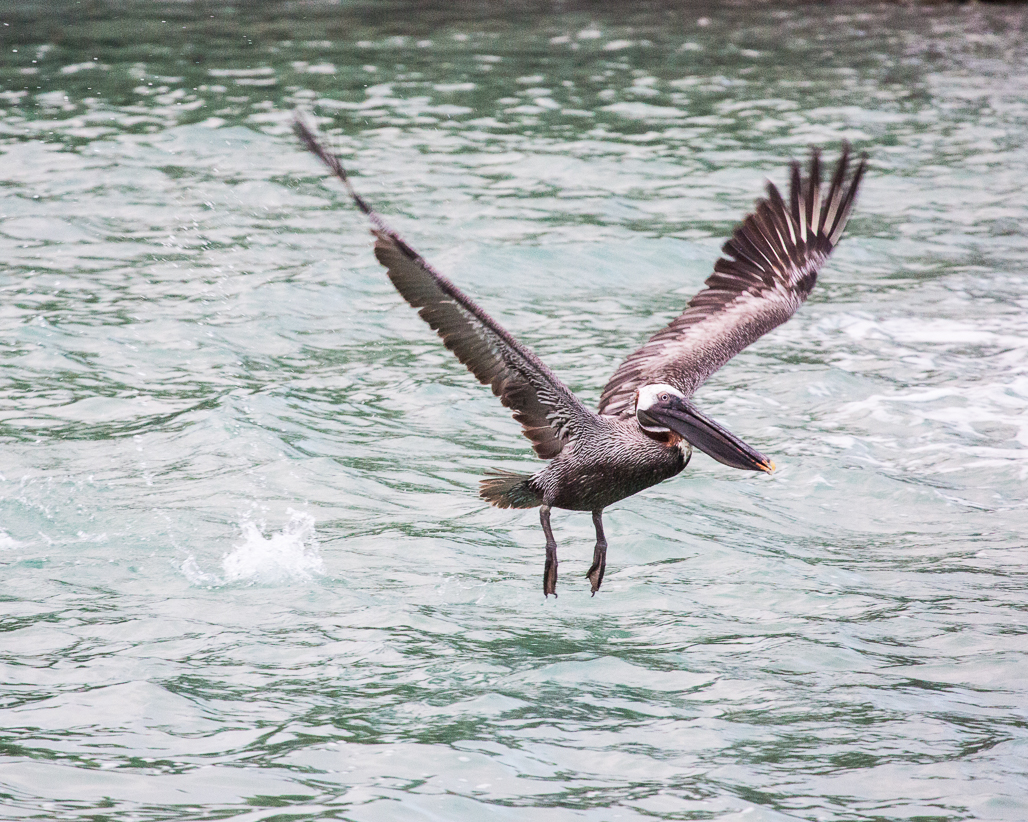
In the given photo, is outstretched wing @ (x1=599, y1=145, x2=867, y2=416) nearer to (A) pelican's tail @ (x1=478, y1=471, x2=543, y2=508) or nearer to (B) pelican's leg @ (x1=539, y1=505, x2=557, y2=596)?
(A) pelican's tail @ (x1=478, y1=471, x2=543, y2=508)

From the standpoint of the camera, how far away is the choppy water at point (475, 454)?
544cm

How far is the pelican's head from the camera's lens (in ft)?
20.3

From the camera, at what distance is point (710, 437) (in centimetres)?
622

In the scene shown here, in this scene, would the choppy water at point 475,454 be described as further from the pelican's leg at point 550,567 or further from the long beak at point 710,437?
the long beak at point 710,437

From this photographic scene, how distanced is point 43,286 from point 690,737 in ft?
23.7

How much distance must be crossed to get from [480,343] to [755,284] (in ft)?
7.45

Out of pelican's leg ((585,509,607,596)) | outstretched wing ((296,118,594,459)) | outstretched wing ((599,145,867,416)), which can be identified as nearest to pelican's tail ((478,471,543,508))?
outstretched wing ((296,118,594,459))

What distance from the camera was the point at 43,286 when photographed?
10867 mm

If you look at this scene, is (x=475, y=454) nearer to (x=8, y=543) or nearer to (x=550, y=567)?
(x=550, y=567)

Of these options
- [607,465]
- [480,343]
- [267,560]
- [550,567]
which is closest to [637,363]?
[607,465]

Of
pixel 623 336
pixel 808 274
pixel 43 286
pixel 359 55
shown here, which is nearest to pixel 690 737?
pixel 808 274

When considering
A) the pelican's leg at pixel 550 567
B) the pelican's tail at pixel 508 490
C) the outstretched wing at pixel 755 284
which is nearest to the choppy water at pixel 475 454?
the pelican's leg at pixel 550 567

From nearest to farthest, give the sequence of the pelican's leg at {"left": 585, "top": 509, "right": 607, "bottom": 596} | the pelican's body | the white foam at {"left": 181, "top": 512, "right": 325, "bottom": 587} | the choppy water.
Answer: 1. the choppy water
2. the pelican's body
3. the pelican's leg at {"left": 585, "top": 509, "right": 607, "bottom": 596}
4. the white foam at {"left": 181, "top": 512, "right": 325, "bottom": 587}

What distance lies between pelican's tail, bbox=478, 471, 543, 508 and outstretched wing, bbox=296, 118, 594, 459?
0.56 feet
